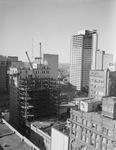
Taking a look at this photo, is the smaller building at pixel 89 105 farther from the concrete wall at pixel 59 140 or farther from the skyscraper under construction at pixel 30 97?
the skyscraper under construction at pixel 30 97

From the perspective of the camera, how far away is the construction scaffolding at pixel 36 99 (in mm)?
28766

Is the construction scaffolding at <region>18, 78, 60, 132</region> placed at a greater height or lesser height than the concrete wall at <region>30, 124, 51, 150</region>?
greater

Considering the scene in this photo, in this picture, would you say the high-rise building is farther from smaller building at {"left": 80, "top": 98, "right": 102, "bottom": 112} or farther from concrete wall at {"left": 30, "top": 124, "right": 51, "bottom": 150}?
concrete wall at {"left": 30, "top": 124, "right": 51, "bottom": 150}

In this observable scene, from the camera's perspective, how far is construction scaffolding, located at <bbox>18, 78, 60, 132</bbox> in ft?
94.4

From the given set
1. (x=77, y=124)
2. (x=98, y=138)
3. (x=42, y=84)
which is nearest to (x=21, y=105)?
(x=42, y=84)

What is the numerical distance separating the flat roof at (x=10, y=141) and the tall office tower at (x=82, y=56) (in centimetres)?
5139

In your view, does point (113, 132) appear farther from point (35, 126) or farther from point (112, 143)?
point (35, 126)

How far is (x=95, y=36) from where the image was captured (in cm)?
6981

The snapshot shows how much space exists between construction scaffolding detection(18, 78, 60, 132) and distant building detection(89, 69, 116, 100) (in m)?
11.6

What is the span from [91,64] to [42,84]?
140 feet

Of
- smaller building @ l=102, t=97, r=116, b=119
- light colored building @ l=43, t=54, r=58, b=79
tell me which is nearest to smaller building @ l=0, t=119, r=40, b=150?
smaller building @ l=102, t=97, r=116, b=119

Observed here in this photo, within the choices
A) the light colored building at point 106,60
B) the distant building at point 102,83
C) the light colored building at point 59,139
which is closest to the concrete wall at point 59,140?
the light colored building at point 59,139

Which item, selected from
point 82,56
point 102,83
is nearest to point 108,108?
point 102,83

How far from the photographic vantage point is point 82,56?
70.6 meters
